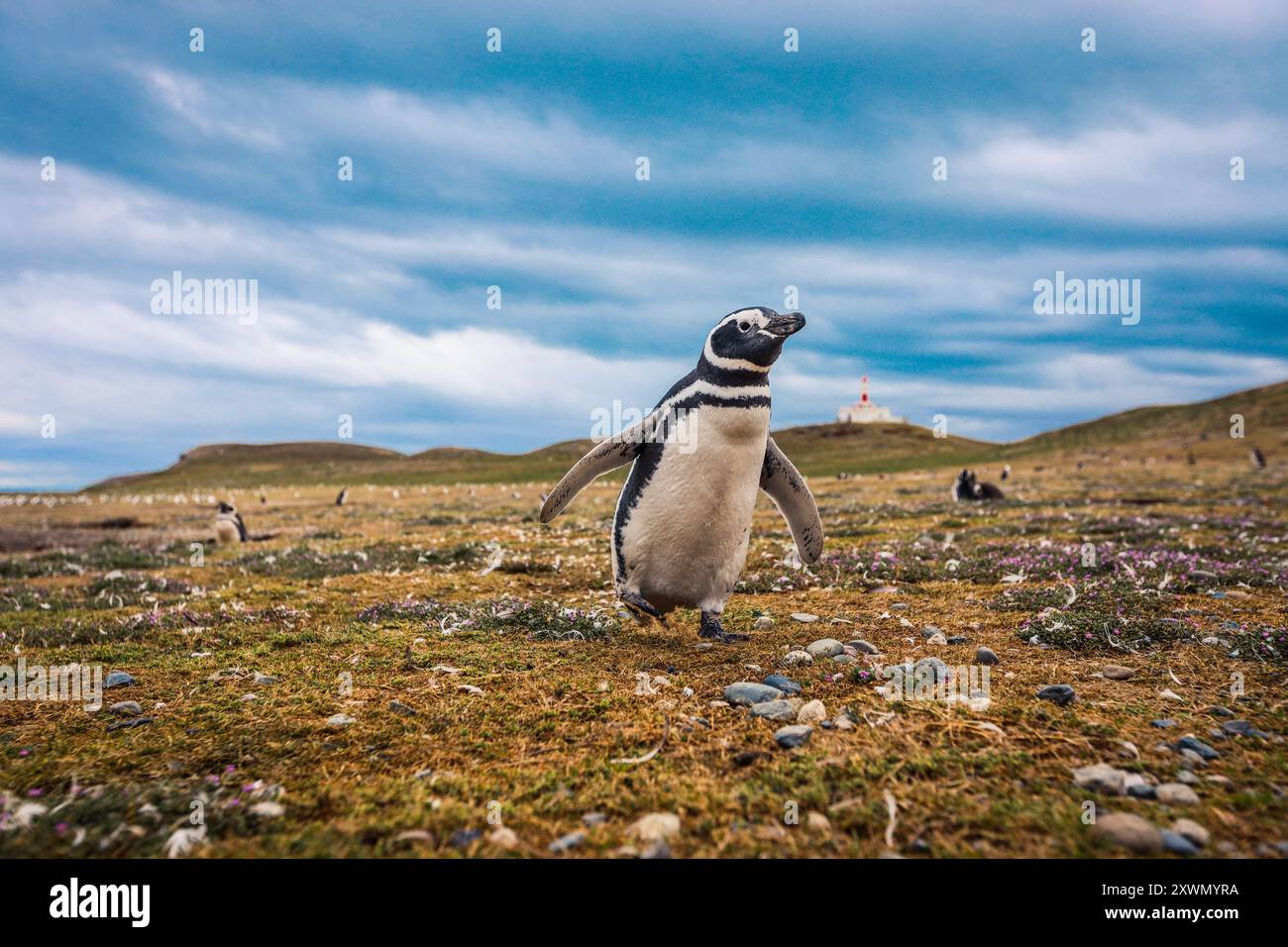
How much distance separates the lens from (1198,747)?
11.8 feet

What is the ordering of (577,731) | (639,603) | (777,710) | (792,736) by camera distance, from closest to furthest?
(792,736), (577,731), (777,710), (639,603)

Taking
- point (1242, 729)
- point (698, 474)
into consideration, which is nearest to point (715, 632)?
point (698, 474)

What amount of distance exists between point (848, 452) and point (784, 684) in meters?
94.5

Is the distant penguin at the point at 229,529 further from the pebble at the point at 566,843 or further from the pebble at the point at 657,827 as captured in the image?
the pebble at the point at 657,827

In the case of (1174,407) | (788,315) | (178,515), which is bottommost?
(178,515)

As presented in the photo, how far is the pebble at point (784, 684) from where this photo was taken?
4.63 meters

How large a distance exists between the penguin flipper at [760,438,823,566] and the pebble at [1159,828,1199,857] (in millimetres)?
4488

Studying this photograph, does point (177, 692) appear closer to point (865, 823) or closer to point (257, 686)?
point (257, 686)

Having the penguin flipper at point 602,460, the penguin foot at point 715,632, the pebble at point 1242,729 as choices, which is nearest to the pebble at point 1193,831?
the pebble at point 1242,729

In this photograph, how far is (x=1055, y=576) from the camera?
A: 890cm

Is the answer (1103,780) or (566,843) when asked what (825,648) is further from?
(566,843)

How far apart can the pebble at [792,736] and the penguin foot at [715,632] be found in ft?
8.02
